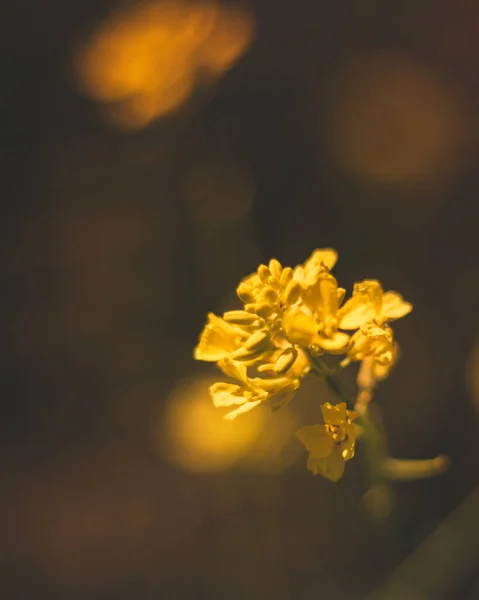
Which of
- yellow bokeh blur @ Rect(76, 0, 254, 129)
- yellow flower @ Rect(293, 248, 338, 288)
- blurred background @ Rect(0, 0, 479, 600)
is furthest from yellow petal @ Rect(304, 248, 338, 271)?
yellow bokeh blur @ Rect(76, 0, 254, 129)

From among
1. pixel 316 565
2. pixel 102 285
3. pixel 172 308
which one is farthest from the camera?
pixel 102 285

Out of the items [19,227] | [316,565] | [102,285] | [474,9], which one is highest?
[474,9]

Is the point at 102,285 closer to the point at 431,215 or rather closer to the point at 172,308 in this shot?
the point at 172,308

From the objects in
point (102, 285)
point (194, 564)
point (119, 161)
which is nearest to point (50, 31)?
point (119, 161)

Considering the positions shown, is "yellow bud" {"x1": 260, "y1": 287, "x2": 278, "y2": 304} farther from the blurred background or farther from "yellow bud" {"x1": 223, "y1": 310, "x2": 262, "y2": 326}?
the blurred background

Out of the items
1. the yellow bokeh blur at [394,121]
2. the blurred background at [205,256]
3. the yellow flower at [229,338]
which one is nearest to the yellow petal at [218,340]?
the yellow flower at [229,338]

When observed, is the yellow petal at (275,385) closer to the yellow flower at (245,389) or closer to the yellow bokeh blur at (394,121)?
the yellow flower at (245,389)
